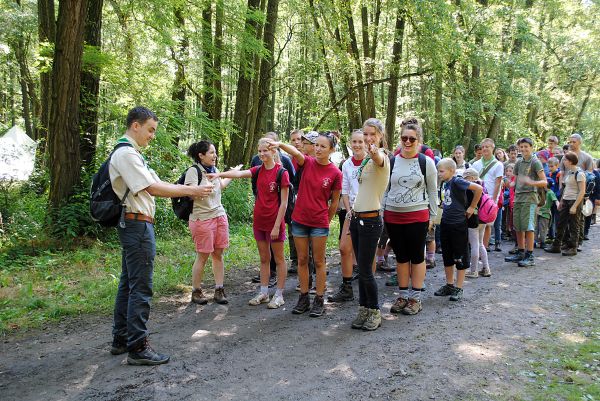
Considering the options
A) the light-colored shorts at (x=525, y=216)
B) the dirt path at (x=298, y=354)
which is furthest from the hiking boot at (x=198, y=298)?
the light-colored shorts at (x=525, y=216)

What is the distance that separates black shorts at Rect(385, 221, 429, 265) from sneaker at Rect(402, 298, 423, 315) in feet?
1.65

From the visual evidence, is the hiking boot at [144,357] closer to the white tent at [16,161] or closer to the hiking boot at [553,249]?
the white tent at [16,161]

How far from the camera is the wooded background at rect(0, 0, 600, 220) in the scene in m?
8.47

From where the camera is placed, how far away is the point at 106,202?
3838 millimetres

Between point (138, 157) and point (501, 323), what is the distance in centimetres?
428

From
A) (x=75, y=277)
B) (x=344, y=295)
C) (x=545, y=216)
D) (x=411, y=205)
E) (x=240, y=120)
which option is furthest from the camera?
(x=240, y=120)

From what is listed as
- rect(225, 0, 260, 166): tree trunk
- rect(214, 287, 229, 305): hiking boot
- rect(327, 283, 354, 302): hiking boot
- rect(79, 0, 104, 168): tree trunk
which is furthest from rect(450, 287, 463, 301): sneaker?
rect(225, 0, 260, 166): tree trunk

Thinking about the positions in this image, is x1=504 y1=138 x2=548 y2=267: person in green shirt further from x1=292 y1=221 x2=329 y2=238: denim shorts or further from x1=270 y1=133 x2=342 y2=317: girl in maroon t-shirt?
x1=292 y1=221 x2=329 y2=238: denim shorts

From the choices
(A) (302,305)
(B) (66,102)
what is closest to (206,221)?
(A) (302,305)

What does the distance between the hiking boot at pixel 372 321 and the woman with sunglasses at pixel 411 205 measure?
620 mm

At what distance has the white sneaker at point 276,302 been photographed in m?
5.59

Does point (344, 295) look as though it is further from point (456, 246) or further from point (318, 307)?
point (456, 246)

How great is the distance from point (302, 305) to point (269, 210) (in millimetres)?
1287

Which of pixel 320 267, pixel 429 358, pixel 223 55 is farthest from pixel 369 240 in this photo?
pixel 223 55
